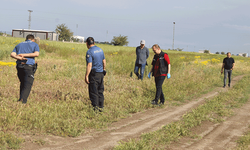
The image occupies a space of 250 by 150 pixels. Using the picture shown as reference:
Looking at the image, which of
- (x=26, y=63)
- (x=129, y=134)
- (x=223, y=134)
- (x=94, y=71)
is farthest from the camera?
(x=26, y=63)

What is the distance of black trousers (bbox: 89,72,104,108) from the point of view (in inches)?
215

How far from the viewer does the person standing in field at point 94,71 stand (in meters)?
5.32

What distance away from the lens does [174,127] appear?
481 centimetres

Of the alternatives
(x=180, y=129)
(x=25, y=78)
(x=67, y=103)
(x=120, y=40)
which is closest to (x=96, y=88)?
(x=67, y=103)

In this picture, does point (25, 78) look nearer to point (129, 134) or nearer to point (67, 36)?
point (129, 134)

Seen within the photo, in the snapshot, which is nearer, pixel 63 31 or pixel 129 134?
pixel 129 134

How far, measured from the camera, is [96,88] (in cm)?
553

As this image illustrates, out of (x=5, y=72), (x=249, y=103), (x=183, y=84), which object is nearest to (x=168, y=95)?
(x=183, y=84)

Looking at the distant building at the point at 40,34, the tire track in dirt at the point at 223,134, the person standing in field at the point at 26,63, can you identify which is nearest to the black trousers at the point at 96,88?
the person standing in field at the point at 26,63

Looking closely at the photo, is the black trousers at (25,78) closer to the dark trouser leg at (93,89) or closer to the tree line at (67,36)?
the dark trouser leg at (93,89)

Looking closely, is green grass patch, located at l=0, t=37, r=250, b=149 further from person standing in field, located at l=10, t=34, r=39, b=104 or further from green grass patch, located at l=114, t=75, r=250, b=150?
green grass patch, located at l=114, t=75, r=250, b=150

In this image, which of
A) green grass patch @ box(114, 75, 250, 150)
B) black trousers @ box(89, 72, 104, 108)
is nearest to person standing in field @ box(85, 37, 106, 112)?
black trousers @ box(89, 72, 104, 108)

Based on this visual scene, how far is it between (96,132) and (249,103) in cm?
637

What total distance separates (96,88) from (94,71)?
1.50 ft
